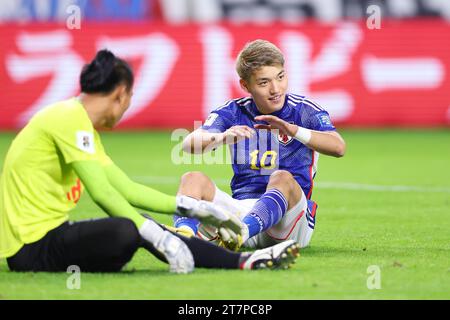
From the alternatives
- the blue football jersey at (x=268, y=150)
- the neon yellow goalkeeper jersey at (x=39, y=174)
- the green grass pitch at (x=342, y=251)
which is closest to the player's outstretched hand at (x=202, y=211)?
the green grass pitch at (x=342, y=251)

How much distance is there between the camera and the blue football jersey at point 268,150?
7.81 meters

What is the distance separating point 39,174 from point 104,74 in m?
0.71

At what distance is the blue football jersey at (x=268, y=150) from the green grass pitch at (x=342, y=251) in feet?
1.98

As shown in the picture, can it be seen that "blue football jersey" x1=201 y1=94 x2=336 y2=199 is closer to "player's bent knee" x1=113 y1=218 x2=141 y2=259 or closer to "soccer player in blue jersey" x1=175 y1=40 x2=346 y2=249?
"soccer player in blue jersey" x1=175 y1=40 x2=346 y2=249

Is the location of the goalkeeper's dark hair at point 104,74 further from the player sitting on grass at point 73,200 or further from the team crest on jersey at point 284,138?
the team crest on jersey at point 284,138

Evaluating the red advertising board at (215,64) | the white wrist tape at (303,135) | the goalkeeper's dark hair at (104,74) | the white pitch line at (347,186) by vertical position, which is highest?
the goalkeeper's dark hair at (104,74)

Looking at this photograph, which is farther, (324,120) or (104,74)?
(324,120)

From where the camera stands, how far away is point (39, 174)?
6320 mm

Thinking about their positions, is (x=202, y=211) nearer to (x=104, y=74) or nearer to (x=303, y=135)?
(x=104, y=74)

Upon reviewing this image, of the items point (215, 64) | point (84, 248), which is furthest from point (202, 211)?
point (215, 64)

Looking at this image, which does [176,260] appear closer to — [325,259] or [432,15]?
[325,259]

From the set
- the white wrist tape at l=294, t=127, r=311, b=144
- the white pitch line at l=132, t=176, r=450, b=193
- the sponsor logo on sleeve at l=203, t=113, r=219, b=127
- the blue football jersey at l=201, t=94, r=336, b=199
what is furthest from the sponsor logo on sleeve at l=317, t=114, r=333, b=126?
the white pitch line at l=132, t=176, r=450, b=193

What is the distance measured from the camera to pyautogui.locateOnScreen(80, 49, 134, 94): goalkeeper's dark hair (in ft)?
20.8

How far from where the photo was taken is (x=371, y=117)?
2156cm
